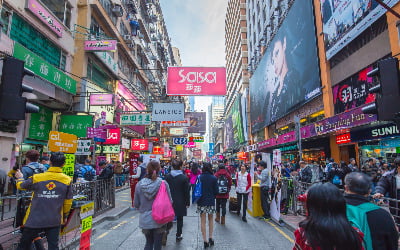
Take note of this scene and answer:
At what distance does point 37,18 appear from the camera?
12328 mm

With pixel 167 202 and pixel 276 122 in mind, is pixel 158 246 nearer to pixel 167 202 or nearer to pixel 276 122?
pixel 167 202

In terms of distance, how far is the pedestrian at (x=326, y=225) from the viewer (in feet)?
6.02

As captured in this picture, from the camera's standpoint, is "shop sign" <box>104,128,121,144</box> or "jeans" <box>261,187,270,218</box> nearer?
"jeans" <box>261,187,270,218</box>

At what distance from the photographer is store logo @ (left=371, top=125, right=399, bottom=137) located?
12.1 metres

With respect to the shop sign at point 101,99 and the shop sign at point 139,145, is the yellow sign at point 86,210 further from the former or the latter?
the shop sign at point 139,145

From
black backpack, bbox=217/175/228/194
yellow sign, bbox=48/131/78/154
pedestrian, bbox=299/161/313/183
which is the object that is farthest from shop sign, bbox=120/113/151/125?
pedestrian, bbox=299/161/313/183

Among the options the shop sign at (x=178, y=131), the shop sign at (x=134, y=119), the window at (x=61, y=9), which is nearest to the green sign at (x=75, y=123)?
the shop sign at (x=134, y=119)

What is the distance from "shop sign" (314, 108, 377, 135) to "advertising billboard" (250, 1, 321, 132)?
13.9ft

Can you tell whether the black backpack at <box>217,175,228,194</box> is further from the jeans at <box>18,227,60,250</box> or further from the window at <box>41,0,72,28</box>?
the window at <box>41,0,72,28</box>

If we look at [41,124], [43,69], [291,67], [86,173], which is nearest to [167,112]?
[86,173]

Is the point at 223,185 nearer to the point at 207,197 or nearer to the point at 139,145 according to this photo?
the point at 207,197

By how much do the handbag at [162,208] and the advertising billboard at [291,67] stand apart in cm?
1786

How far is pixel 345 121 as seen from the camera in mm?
13195

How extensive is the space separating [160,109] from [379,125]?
38.8 ft
